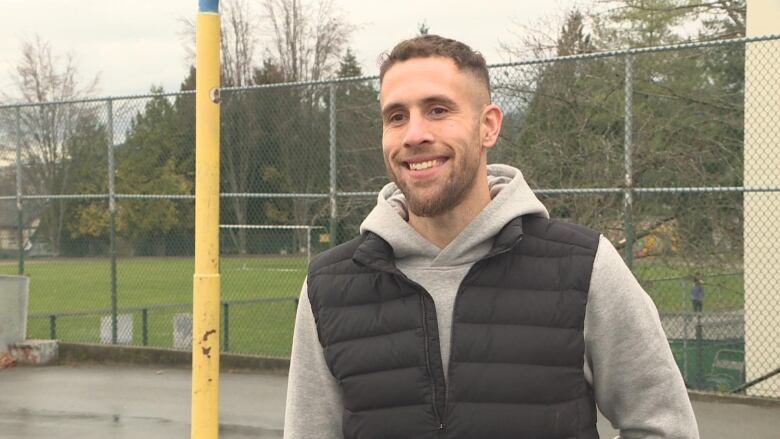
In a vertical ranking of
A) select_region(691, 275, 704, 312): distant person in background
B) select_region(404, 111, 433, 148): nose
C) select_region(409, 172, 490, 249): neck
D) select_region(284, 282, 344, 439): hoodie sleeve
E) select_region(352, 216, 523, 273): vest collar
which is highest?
select_region(404, 111, 433, 148): nose

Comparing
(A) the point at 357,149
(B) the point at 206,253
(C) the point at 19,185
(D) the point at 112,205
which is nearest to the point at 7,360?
(D) the point at 112,205

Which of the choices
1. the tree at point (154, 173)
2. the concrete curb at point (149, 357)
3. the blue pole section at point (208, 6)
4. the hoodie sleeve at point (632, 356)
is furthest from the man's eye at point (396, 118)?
the tree at point (154, 173)

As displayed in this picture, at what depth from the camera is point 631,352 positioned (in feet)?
7.80

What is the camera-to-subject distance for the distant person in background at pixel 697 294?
11500mm

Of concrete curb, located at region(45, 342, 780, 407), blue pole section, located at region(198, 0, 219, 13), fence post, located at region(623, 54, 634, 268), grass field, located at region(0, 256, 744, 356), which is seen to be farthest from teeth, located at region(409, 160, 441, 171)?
concrete curb, located at region(45, 342, 780, 407)

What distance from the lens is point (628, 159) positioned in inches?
363

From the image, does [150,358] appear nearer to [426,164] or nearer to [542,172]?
[542,172]

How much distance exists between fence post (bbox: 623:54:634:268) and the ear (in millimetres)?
6743

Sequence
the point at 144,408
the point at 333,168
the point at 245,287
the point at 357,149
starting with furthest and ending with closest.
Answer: the point at 245,287, the point at 357,149, the point at 333,168, the point at 144,408

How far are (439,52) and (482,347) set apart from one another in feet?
2.01

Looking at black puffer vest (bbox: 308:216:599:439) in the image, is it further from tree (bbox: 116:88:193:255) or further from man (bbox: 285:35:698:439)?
tree (bbox: 116:88:193:255)

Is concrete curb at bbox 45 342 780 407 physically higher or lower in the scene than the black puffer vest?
lower

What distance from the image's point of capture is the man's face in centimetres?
241

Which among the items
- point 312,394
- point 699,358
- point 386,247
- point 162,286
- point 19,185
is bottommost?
point 162,286
